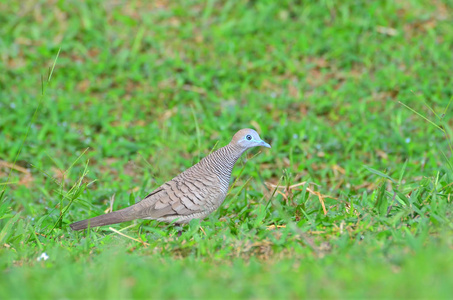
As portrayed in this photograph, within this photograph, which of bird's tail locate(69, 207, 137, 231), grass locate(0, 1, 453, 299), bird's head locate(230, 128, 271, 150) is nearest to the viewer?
grass locate(0, 1, 453, 299)

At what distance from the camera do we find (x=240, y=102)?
7641 millimetres

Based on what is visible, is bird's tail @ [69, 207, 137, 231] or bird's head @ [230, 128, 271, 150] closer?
bird's tail @ [69, 207, 137, 231]

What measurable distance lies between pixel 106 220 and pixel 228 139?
1648 millimetres

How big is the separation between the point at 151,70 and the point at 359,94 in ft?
9.44

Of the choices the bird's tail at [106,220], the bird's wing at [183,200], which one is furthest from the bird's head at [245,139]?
the bird's tail at [106,220]

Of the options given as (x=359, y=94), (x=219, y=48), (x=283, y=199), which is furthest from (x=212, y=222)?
(x=219, y=48)

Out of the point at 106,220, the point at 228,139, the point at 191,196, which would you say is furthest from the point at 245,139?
the point at 106,220

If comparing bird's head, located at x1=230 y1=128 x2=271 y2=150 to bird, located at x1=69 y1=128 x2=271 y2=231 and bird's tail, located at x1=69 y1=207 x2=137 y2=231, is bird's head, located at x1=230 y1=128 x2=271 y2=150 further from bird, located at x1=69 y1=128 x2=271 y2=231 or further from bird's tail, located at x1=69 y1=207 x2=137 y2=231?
bird's tail, located at x1=69 y1=207 x2=137 y2=231

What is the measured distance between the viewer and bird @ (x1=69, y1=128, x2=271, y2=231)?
4.38 m

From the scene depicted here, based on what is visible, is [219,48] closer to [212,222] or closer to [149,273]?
[212,222]

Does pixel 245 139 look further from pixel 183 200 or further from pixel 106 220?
pixel 106 220

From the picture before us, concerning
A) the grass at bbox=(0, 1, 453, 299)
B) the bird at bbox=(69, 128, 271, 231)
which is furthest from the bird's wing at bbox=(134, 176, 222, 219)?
the grass at bbox=(0, 1, 453, 299)

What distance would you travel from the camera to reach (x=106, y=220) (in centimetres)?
434

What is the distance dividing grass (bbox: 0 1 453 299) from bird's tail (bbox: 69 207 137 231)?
12 cm
